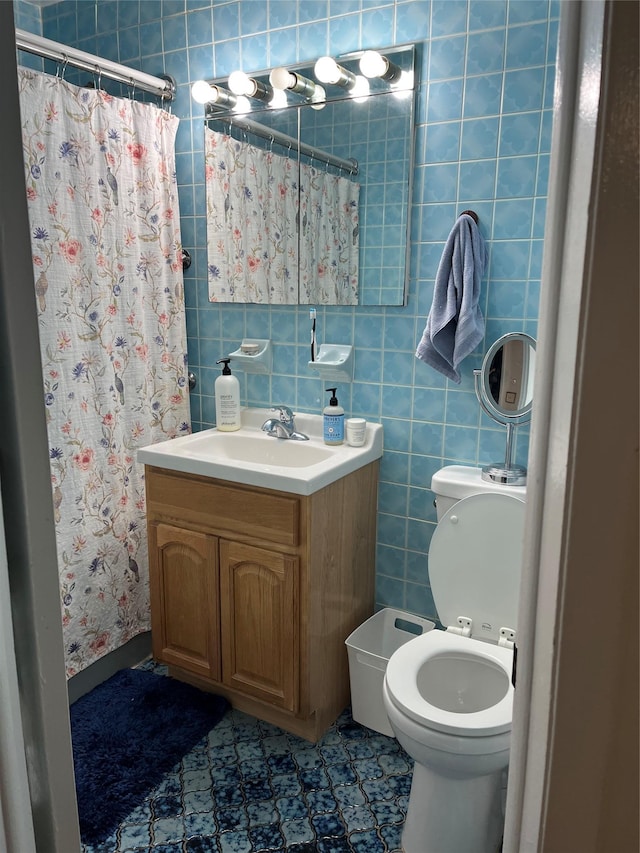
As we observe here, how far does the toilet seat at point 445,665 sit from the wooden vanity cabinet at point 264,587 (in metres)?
0.36

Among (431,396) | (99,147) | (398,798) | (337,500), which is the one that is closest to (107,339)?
(99,147)

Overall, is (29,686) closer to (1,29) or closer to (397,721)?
(1,29)

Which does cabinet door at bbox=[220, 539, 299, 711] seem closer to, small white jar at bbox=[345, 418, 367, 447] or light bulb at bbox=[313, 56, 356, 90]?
small white jar at bbox=[345, 418, 367, 447]

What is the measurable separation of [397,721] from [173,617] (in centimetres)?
99

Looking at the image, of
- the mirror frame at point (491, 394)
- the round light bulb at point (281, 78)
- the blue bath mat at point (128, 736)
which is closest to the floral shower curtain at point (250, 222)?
the round light bulb at point (281, 78)

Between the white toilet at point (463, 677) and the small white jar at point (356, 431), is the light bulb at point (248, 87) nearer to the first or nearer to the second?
the small white jar at point (356, 431)

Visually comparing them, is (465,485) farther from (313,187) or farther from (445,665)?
(313,187)

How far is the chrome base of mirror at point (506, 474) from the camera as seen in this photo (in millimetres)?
1934

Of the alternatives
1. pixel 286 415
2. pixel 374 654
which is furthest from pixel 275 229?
pixel 374 654

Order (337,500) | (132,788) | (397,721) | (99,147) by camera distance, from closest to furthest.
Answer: (397,721), (132,788), (337,500), (99,147)

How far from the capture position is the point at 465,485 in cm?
195

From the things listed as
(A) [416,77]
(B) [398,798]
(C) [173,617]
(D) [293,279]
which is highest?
(A) [416,77]

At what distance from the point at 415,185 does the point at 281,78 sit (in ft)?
1.82

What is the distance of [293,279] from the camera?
7.72ft
